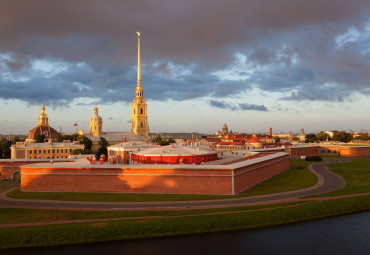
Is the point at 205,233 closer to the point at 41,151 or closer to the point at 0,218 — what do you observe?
the point at 0,218

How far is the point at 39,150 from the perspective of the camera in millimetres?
79375

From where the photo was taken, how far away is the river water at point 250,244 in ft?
73.9

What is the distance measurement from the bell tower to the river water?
111330 mm

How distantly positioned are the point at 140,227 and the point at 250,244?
8.14 meters

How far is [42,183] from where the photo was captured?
37.8 metres

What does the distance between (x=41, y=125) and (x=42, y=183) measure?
90.5 meters

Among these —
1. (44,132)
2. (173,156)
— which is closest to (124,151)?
(173,156)

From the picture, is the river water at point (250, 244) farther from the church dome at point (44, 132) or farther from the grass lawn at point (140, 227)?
the church dome at point (44, 132)

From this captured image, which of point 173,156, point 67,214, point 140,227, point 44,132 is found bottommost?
point 140,227

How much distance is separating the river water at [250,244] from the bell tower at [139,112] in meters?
111

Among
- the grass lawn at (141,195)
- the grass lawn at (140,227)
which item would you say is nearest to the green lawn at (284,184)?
the grass lawn at (141,195)

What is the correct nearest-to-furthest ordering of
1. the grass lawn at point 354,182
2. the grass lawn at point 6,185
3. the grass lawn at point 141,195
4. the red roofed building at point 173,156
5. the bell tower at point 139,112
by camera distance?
the grass lawn at point 141,195 → the grass lawn at point 354,182 → the grass lawn at point 6,185 → the red roofed building at point 173,156 → the bell tower at point 139,112

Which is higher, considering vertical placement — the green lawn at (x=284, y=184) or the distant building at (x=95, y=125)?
the distant building at (x=95, y=125)

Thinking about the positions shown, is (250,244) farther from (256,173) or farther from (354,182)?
(354,182)
